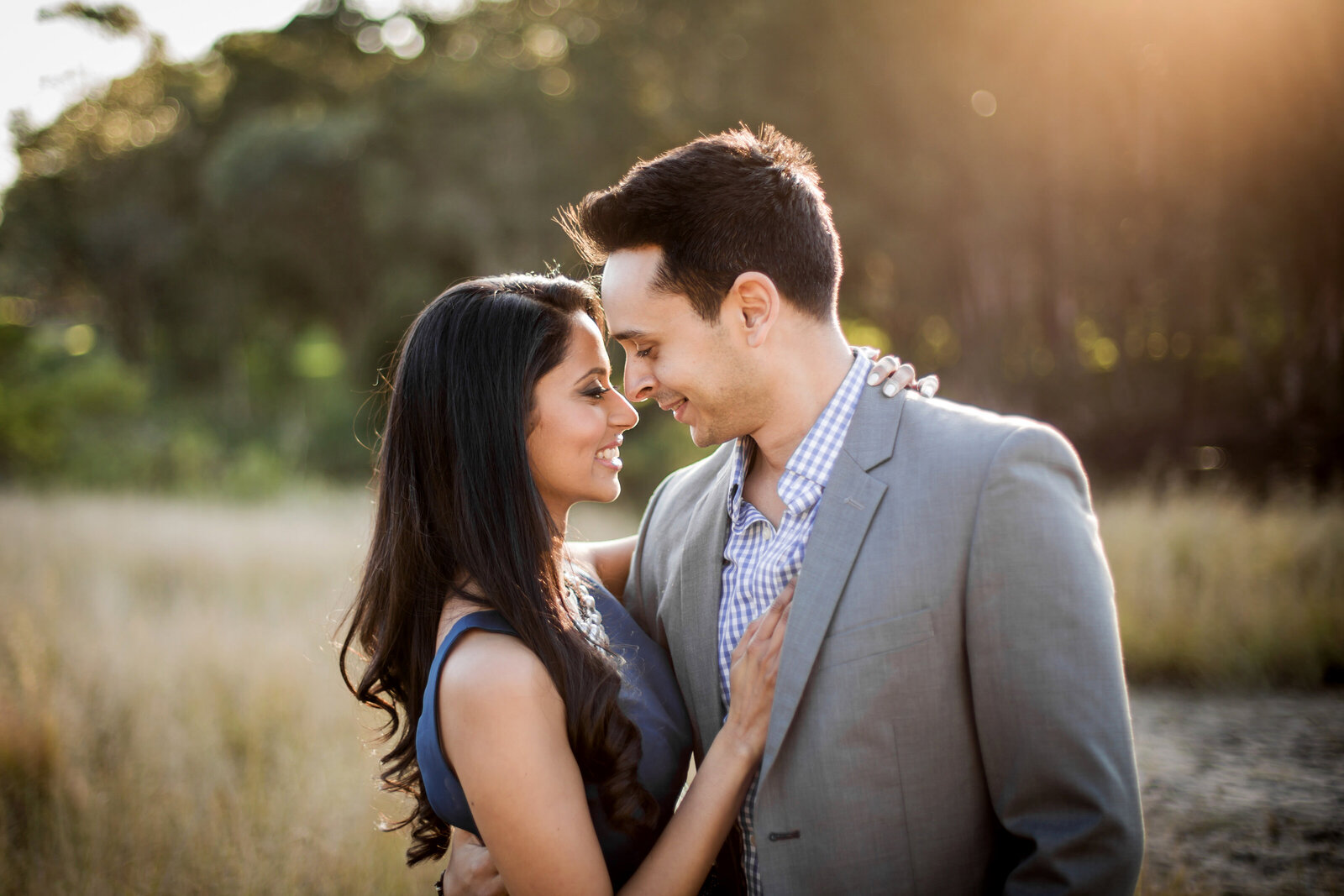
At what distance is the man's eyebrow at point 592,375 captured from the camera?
267 cm

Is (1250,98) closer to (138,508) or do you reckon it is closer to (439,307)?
(439,307)

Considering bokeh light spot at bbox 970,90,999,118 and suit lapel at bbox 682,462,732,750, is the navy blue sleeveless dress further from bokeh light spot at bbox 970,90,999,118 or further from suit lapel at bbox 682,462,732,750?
bokeh light spot at bbox 970,90,999,118

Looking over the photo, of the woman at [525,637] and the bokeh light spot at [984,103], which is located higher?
the bokeh light spot at [984,103]

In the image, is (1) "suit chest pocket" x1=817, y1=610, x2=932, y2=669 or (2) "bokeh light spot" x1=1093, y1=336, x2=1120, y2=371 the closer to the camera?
(1) "suit chest pocket" x1=817, y1=610, x2=932, y2=669

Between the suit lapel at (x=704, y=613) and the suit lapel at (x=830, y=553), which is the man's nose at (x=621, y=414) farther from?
the suit lapel at (x=830, y=553)

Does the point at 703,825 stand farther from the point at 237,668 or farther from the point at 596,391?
A: the point at 237,668

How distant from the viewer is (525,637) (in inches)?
88.5

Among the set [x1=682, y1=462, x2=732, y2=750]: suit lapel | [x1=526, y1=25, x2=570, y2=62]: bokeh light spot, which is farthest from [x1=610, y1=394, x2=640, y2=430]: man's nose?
[x1=526, y1=25, x2=570, y2=62]: bokeh light spot

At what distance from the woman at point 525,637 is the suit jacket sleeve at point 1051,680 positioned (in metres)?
0.53

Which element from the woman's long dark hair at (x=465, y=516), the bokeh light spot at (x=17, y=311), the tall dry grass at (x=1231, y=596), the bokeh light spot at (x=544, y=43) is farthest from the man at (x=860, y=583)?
the bokeh light spot at (x=17, y=311)

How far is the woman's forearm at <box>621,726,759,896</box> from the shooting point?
215 centimetres

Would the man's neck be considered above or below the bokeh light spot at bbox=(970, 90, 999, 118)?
below

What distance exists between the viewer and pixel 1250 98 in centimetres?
1185

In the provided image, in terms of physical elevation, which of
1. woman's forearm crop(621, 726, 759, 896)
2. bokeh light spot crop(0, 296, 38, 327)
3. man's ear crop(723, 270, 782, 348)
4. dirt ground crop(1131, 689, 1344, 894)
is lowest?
dirt ground crop(1131, 689, 1344, 894)
